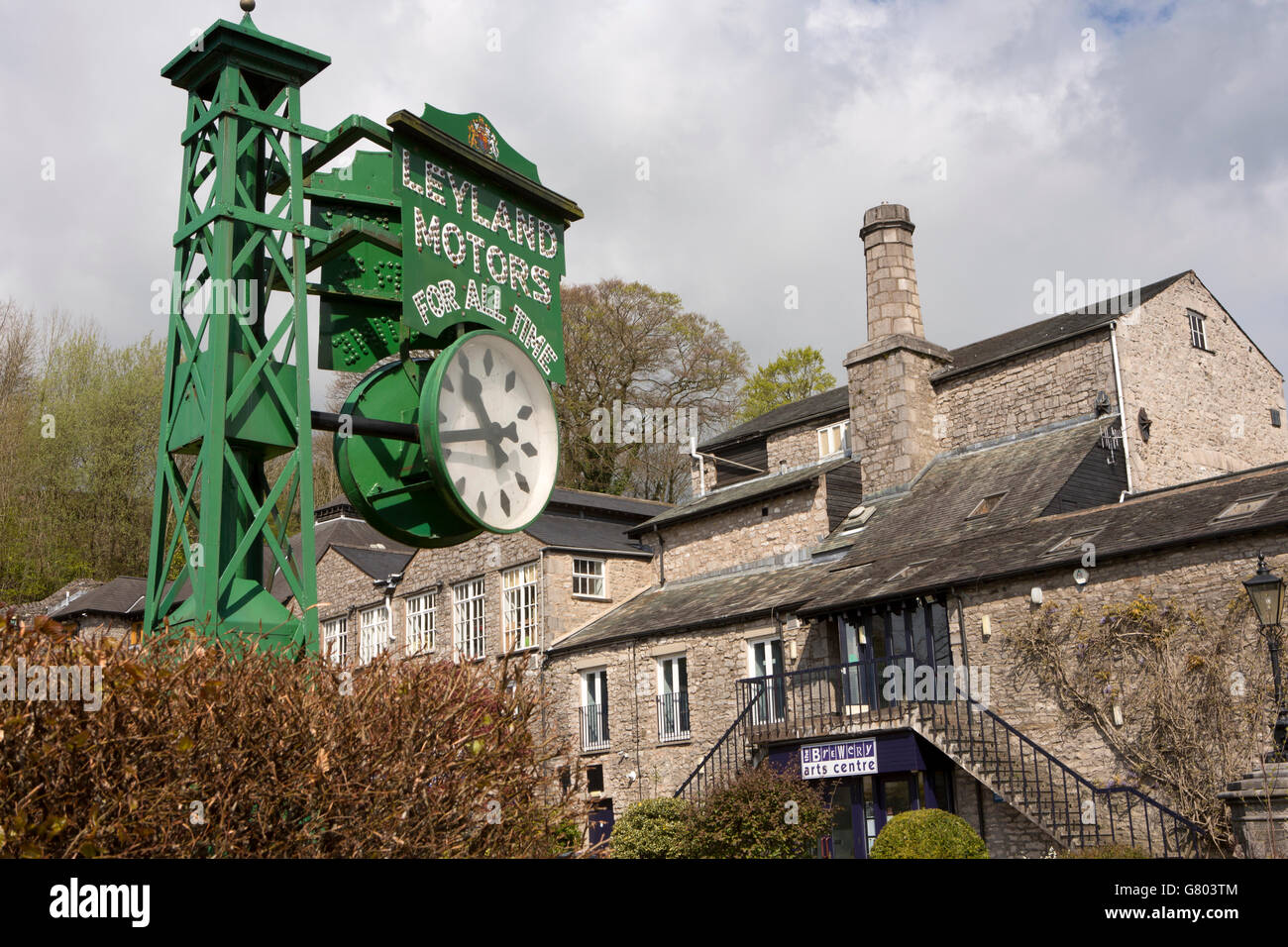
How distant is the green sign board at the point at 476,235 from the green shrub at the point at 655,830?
1309cm

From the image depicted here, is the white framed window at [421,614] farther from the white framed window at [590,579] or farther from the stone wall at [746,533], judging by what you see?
the stone wall at [746,533]

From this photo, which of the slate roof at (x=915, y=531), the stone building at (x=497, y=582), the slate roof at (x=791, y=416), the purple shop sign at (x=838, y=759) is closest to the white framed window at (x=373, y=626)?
the stone building at (x=497, y=582)

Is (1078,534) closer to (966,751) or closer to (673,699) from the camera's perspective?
(966,751)

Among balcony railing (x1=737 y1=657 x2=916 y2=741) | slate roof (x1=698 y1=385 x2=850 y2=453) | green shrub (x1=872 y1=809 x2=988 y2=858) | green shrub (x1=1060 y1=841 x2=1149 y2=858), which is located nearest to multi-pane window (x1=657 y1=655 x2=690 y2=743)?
balcony railing (x1=737 y1=657 x2=916 y2=741)

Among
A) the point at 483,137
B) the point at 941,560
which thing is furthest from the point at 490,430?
the point at 941,560

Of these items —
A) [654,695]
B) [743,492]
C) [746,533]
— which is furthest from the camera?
[743,492]

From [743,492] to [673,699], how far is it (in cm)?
592

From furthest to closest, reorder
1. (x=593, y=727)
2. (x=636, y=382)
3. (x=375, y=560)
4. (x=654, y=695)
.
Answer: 1. (x=636, y=382)
2. (x=375, y=560)
3. (x=593, y=727)
4. (x=654, y=695)

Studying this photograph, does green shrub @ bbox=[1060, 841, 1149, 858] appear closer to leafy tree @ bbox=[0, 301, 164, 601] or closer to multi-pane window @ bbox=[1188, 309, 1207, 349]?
multi-pane window @ bbox=[1188, 309, 1207, 349]

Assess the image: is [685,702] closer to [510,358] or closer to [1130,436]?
[1130,436]

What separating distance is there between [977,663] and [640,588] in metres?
11.8

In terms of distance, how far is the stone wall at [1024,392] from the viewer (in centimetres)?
2292

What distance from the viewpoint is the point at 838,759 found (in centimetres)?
1850
